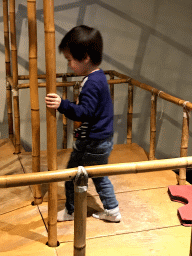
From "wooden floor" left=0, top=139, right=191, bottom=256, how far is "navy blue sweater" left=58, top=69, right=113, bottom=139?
1.53 feet

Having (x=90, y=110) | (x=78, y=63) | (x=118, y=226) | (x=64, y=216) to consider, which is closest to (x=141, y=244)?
(x=118, y=226)

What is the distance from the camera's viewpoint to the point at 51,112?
1443 millimetres

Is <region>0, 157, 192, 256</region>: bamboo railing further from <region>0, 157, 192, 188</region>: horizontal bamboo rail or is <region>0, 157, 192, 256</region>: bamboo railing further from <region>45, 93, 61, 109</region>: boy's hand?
<region>45, 93, 61, 109</region>: boy's hand

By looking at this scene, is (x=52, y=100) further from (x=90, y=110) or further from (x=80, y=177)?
(x=80, y=177)

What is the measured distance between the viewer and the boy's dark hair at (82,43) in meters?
1.63

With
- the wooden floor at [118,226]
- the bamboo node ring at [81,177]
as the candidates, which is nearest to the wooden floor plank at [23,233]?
the wooden floor at [118,226]

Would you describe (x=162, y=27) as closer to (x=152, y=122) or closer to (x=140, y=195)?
(x=152, y=122)

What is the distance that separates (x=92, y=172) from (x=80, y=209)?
0.13 meters

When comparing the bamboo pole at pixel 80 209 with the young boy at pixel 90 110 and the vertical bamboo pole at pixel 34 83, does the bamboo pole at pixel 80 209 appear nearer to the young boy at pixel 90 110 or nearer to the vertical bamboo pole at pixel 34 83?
the young boy at pixel 90 110

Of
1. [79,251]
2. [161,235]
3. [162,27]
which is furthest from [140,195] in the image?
[162,27]

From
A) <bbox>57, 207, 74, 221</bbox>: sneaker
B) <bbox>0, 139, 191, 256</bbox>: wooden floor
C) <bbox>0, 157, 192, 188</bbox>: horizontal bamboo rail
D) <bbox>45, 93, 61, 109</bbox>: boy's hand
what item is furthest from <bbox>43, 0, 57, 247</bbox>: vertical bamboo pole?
<bbox>0, 157, 192, 188</bbox>: horizontal bamboo rail

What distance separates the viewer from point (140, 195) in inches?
82.8

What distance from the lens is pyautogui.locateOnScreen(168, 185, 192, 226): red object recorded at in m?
1.80

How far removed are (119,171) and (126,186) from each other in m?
1.09
